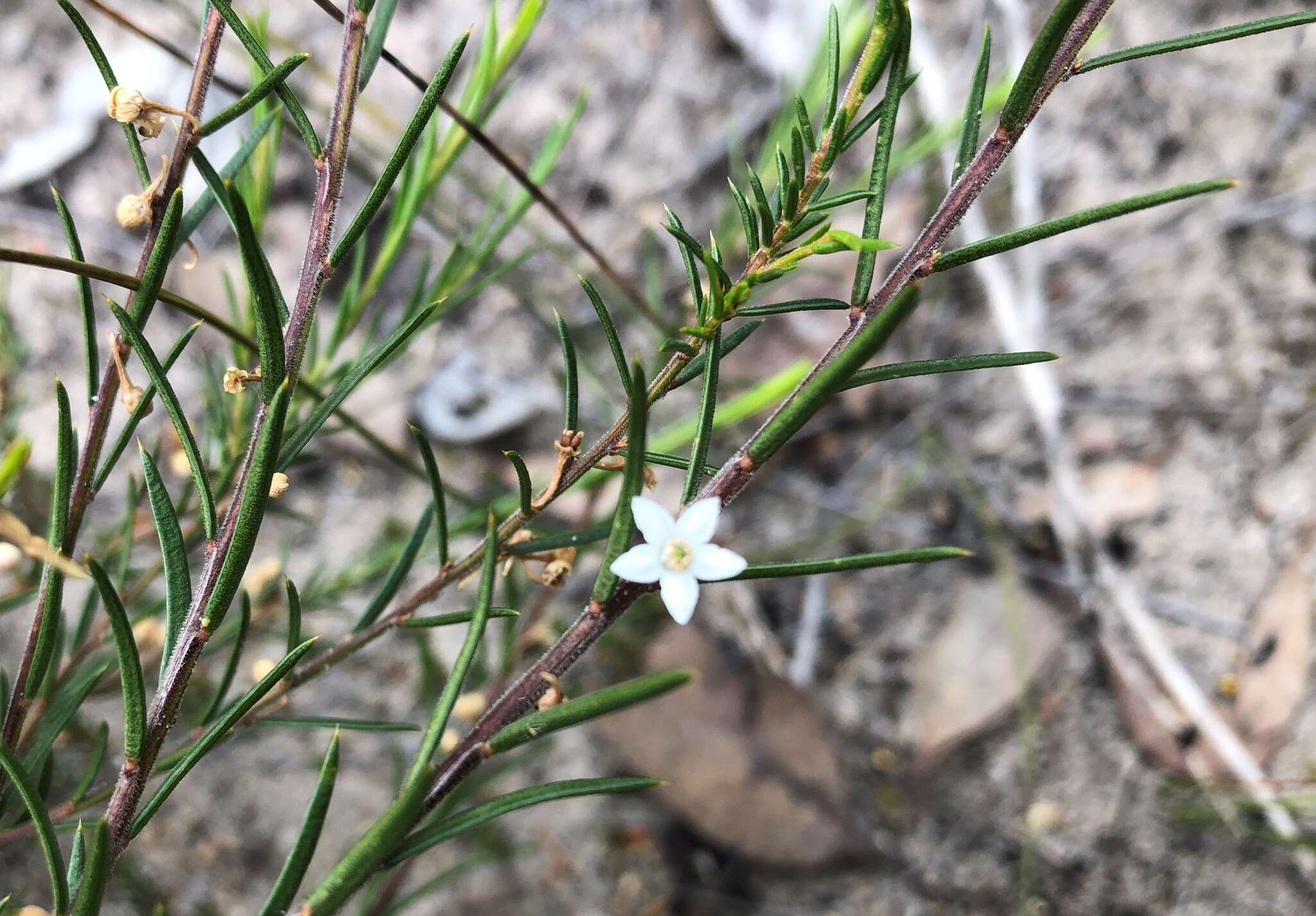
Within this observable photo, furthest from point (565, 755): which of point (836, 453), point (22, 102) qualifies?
point (22, 102)

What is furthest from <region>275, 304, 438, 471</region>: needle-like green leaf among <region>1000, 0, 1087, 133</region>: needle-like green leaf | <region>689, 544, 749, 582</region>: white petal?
<region>1000, 0, 1087, 133</region>: needle-like green leaf

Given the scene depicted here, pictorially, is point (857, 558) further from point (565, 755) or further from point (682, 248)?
point (565, 755)

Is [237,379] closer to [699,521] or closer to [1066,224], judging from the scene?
[699,521]

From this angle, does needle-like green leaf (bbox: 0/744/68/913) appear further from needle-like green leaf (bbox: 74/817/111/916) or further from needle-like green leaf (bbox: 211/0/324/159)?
needle-like green leaf (bbox: 211/0/324/159)

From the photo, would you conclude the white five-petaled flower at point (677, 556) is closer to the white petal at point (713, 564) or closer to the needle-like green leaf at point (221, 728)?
the white petal at point (713, 564)

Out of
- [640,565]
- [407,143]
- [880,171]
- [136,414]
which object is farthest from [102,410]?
[880,171]

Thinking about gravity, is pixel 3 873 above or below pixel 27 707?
above
